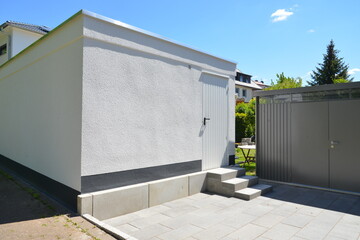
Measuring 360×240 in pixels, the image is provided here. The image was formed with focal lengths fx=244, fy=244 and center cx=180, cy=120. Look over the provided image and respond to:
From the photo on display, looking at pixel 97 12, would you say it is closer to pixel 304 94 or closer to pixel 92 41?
pixel 92 41

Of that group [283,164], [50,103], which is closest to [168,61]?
[50,103]

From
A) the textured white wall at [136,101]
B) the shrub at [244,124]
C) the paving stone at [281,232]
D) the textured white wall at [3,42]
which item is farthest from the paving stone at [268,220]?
the textured white wall at [3,42]

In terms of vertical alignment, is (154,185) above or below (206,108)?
below

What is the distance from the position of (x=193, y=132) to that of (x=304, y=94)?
10.6 ft

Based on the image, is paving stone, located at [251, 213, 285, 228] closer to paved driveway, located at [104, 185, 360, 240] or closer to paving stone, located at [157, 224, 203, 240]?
paved driveway, located at [104, 185, 360, 240]

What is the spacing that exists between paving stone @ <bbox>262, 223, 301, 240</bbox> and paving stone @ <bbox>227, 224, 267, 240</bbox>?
12cm

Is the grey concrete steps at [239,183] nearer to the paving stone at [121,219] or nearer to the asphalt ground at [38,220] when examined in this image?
the paving stone at [121,219]

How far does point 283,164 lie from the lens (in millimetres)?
7062

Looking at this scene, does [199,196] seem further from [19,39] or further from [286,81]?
[286,81]

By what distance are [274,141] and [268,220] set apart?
327 centimetres

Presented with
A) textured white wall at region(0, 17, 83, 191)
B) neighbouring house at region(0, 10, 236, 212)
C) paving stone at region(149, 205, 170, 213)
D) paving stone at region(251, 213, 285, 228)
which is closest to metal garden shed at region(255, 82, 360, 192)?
neighbouring house at region(0, 10, 236, 212)

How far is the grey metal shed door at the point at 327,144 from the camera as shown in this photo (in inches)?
233

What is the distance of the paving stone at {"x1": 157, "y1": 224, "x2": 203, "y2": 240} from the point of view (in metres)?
3.68

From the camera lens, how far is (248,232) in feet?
12.8
